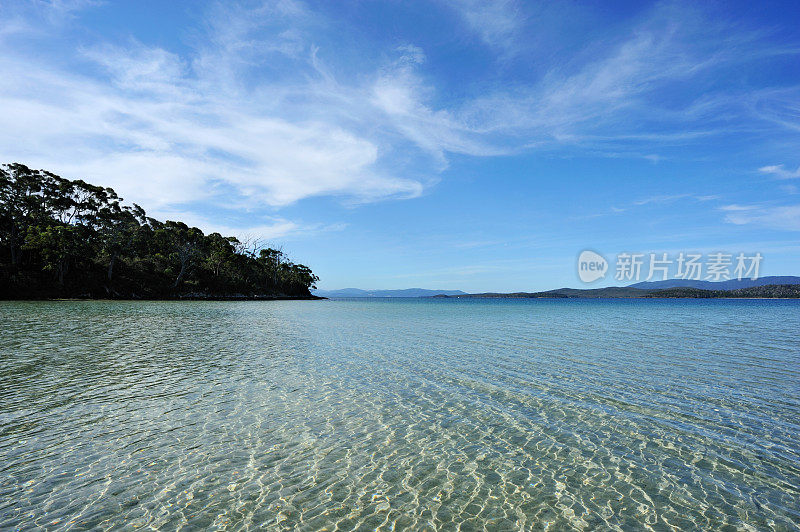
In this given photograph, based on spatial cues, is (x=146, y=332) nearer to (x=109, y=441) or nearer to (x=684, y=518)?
(x=109, y=441)

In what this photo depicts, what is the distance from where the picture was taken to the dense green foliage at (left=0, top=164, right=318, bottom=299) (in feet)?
239

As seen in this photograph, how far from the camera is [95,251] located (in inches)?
3393

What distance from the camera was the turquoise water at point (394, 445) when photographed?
6.37 metres

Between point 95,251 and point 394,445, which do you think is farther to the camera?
point 95,251

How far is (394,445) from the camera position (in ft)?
30.0

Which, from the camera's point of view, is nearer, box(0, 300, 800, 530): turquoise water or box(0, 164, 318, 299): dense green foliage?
box(0, 300, 800, 530): turquoise water

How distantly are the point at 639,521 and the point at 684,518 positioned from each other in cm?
81

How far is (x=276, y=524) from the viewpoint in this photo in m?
5.97

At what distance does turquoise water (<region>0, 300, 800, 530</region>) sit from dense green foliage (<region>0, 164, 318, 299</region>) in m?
74.4

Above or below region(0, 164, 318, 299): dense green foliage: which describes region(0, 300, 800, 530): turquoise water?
below

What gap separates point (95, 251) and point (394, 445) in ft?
339

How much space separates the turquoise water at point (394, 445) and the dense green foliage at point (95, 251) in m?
74.4

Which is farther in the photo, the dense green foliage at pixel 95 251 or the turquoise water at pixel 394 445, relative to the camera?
the dense green foliage at pixel 95 251

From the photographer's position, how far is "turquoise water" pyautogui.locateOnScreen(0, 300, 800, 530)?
20.9 ft
